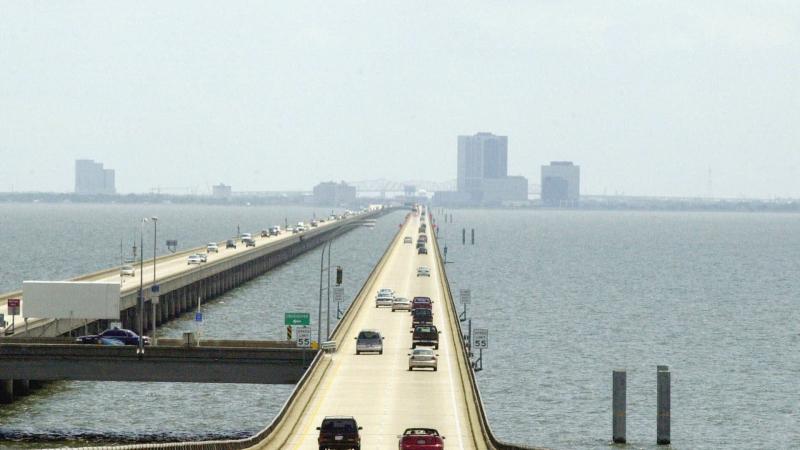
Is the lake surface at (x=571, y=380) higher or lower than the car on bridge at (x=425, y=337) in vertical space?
lower

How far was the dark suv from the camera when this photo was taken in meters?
47.9

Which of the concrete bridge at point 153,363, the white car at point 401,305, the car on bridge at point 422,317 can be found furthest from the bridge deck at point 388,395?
the white car at point 401,305

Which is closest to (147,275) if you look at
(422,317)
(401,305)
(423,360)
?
(401,305)

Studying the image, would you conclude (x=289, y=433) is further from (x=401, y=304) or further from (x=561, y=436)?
(x=401, y=304)

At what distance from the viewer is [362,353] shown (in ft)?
255

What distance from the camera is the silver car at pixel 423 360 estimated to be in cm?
7056

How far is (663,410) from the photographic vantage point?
6500 centimetres

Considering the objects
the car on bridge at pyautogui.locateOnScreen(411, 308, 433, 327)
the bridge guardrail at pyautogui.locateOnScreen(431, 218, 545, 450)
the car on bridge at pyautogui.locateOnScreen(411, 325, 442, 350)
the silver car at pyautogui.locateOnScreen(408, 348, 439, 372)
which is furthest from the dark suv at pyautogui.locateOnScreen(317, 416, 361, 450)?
the car on bridge at pyautogui.locateOnScreen(411, 308, 433, 327)

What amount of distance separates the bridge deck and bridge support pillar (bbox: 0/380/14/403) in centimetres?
1647

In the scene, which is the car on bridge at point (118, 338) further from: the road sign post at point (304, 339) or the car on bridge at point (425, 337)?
the car on bridge at point (425, 337)

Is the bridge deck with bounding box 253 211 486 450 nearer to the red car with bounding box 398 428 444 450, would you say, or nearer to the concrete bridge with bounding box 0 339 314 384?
the red car with bounding box 398 428 444 450

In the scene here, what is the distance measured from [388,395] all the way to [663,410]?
12.6 metres

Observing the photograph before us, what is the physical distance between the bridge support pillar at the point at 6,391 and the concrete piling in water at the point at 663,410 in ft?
107

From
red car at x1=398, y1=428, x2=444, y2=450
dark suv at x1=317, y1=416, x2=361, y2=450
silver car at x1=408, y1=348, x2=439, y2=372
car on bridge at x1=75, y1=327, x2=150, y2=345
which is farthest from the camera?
car on bridge at x1=75, y1=327, x2=150, y2=345
